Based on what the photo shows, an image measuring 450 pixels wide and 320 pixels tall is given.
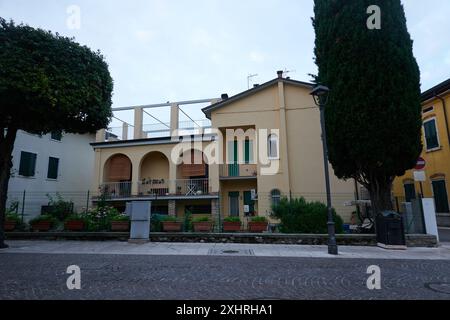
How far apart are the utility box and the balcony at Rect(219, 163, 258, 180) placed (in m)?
8.81

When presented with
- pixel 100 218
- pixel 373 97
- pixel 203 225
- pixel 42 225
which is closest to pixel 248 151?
pixel 203 225

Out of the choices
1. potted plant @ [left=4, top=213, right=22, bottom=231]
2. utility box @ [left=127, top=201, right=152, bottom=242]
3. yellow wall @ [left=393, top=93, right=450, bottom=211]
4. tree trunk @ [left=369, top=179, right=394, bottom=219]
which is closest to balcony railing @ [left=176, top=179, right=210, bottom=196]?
utility box @ [left=127, top=201, right=152, bottom=242]

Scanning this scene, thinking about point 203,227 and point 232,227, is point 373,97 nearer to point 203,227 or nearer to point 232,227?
point 232,227

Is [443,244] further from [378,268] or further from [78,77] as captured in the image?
[78,77]

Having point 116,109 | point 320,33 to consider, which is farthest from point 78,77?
point 116,109

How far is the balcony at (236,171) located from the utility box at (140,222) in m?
8.81

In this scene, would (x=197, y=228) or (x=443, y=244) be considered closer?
(x=443, y=244)

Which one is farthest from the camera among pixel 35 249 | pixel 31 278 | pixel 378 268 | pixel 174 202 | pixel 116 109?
pixel 116 109

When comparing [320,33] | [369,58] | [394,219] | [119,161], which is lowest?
[394,219]

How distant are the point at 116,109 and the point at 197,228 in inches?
889

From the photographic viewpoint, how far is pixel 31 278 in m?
5.55

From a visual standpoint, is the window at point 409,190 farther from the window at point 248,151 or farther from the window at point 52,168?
the window at point 52,168

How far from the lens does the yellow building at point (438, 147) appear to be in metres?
16.7

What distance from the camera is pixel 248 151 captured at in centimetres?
2016
